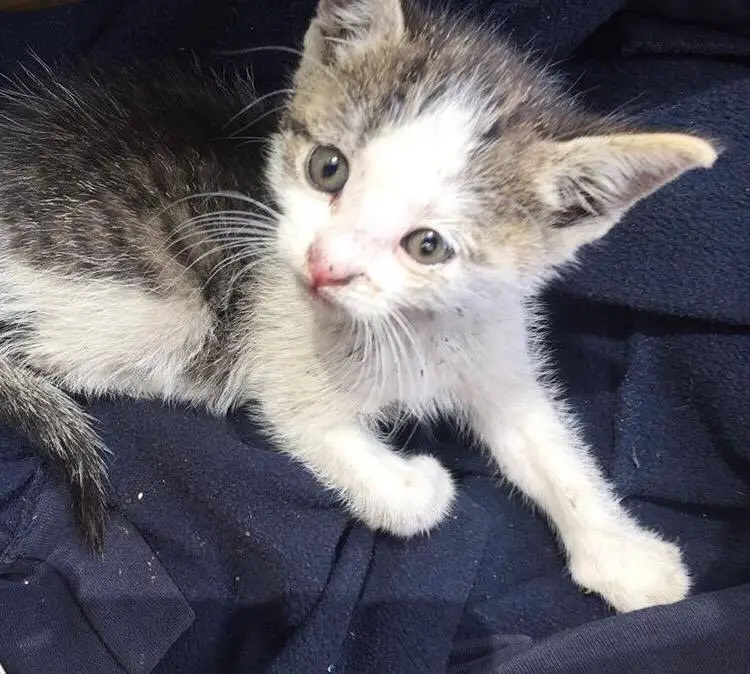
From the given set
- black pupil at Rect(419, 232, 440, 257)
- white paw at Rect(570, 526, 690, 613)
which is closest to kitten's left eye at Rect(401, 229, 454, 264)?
black pupil at Rect(419, 232, 440, 257)

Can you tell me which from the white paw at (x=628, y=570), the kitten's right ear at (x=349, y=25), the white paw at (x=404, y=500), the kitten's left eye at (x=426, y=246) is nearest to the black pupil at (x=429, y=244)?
the kitten's left eye at (x=426, y=246)

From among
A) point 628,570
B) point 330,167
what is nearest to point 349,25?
point 330,167

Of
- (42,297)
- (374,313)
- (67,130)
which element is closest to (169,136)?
(67,130)

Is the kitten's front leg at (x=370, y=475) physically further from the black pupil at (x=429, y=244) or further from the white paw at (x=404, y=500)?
the black pupil at (x=429, y=244)

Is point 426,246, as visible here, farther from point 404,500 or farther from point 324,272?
point 404,500

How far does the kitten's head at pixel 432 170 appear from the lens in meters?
0.99

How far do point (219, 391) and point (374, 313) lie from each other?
1.91ft

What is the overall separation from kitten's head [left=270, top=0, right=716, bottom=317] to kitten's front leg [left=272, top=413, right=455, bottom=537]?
393mm

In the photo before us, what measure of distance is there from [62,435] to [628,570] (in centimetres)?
98

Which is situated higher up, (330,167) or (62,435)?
(330,167)

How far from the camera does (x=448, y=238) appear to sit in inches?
39.9

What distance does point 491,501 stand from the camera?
5.04ft

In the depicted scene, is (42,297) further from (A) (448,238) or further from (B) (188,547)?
(A) (448,238)

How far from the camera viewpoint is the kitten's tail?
134cm
